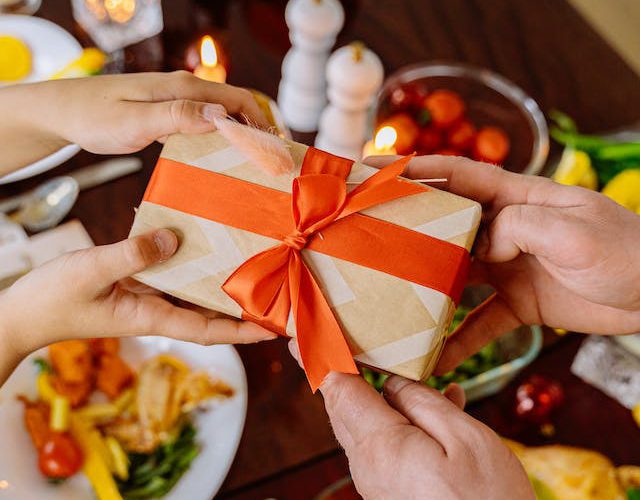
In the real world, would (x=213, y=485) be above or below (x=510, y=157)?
below

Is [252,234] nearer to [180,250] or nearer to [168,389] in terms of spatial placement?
[180,250]

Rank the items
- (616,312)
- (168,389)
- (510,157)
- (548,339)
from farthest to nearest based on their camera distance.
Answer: (510,157), (548,339), (168,389), (616,312)

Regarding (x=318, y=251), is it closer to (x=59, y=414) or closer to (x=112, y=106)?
(x=112, y=106)

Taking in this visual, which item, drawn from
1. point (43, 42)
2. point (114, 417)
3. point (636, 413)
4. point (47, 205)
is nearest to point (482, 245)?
point (636, 413)

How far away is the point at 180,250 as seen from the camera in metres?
0.97

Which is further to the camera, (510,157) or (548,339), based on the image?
(510,157)

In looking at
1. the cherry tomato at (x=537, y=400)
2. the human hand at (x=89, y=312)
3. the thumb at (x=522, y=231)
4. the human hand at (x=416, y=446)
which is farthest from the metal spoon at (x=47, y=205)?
the cherry tomato at (x=537, y=400)

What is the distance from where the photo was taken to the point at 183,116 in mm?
998

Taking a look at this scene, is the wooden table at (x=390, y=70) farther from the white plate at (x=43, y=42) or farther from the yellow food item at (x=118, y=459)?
the yellow food item at (x=118, y=459)

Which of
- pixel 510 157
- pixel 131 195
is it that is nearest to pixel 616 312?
pixel 510 157

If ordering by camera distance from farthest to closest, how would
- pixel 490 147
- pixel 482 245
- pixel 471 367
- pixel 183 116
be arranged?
pixel 490 147 → pixel 471 367 → pixel 482 245 → pixel 183 116

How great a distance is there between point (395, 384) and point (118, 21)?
1.17 metres

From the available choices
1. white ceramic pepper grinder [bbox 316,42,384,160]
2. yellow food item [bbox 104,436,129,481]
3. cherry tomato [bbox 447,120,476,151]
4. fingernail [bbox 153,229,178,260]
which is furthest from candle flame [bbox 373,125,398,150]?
yellow food item [bbox 104,436,129,481]

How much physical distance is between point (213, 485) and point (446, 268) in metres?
0.62
